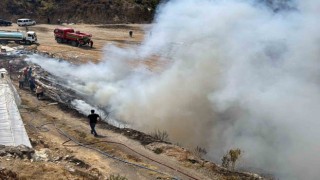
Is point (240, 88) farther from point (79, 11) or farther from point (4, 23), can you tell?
point (79, 11)

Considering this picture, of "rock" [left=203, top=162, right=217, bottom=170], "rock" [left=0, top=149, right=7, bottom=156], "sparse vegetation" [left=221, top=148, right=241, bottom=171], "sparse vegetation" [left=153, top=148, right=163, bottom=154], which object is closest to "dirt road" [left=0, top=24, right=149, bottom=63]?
"sparse vegetation" [left=153, top=148, right=163, bottom=154]

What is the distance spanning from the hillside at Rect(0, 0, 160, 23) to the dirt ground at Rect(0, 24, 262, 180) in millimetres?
40006

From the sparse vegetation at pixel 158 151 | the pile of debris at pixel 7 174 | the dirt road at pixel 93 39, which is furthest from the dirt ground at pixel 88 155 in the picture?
the dirt road at pixel 93 39

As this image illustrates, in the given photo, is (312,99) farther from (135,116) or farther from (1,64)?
(1,64)

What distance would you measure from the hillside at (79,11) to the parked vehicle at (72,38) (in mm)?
15211

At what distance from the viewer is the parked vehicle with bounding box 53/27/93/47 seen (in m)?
44.5

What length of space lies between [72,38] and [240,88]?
2870cm

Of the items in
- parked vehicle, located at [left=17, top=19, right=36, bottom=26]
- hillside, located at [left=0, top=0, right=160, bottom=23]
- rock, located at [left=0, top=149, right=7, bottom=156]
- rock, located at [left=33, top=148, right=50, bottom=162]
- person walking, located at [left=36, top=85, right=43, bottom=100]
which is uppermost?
hillside, located at [left=0, top=0, right=160, bottom=23]

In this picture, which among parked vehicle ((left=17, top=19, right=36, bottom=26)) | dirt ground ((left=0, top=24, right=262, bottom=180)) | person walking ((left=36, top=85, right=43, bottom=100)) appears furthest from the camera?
parked vehicle ((left=17, top=19, right=36, bottom=26))

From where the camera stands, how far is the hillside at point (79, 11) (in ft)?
202

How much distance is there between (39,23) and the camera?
199ft

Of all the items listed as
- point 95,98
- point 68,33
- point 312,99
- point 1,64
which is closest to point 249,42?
point 312,99

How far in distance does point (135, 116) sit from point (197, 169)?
8282 mm

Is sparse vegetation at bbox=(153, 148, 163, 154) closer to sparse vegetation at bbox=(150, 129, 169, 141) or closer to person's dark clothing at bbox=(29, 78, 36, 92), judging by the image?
sparse vegetation at bbox=(150, 129, 169, 141)
